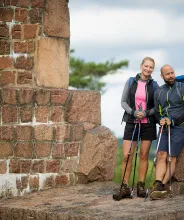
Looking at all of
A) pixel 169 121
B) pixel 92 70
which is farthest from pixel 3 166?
pixel 92 70

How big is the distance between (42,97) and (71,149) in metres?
0.87

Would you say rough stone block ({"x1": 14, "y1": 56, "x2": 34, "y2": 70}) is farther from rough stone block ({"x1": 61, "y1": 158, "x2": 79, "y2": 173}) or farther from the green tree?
the green tree

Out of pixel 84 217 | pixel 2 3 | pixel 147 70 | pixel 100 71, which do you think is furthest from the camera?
pixel 100 71

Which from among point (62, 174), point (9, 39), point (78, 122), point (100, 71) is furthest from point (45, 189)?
point (100, 71)

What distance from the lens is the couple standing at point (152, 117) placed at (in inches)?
376

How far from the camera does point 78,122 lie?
10.9 m

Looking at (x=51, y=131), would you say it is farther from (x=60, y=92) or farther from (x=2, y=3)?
(x=2, y=3)

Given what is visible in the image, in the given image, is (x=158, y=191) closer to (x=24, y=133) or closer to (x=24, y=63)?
(x=24, y=133)

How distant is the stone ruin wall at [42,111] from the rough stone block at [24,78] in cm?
1

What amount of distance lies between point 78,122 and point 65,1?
167 centimetres

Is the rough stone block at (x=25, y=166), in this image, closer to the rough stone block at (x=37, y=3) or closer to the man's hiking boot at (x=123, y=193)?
the man's hiking boot at (x=123, y=193)

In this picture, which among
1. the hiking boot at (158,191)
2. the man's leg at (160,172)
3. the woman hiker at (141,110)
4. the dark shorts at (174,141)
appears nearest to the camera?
the hiking boot at (158,191)

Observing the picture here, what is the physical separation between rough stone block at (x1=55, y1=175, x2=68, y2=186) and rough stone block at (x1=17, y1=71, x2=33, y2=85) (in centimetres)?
135

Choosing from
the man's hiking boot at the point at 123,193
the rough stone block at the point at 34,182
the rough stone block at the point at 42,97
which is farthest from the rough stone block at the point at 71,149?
the man's hiking boot at the point at 123,193
